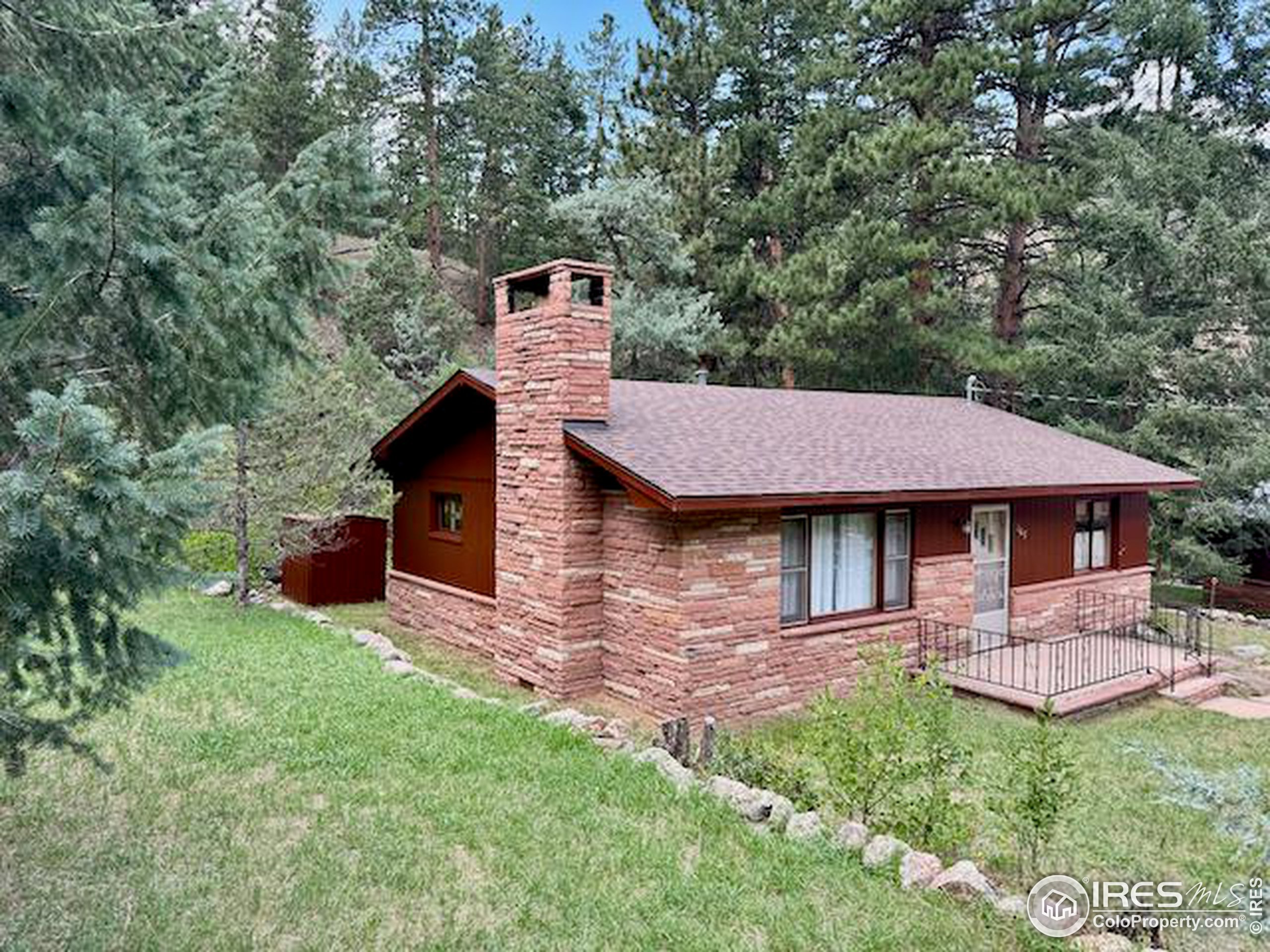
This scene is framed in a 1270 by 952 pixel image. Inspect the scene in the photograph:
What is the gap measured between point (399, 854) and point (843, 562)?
6.41 meters

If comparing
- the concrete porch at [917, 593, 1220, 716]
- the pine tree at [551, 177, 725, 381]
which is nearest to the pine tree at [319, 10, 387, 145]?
the pine tree at [551, 177, 725, 381]

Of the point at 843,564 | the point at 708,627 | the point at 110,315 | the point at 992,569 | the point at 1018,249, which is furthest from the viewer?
the point at 1018,249

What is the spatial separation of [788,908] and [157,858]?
150 inches

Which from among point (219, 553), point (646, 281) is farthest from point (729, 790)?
point (646, 281)

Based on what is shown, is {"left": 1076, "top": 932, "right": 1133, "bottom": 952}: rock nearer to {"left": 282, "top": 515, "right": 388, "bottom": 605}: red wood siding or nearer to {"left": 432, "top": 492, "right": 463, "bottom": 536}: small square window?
{"left": 432, "top": 492, "right": 463, "bottom": 536}: small square window

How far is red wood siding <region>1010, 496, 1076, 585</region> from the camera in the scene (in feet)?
39.8

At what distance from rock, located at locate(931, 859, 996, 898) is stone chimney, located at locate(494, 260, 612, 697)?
16.3 ft

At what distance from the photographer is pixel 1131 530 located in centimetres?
1422

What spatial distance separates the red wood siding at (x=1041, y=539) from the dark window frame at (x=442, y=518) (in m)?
7.83

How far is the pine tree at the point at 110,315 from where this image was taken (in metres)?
3.16

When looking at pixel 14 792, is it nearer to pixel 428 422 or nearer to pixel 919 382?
pixel 428 422

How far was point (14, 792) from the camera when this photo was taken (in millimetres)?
6086

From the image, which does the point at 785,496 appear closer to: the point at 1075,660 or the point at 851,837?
the point at 851,837

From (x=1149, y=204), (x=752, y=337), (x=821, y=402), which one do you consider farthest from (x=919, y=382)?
(x=821, y=402)
